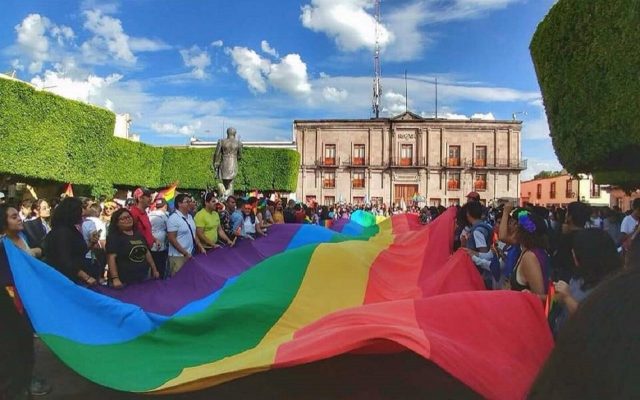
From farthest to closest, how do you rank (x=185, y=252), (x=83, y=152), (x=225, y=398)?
(x=83, y=152)
(x=185, y=252)
(x=225, y=398)

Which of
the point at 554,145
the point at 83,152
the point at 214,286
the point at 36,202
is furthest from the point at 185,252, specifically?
the point at 83,152

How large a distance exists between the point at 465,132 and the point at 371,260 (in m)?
50.4

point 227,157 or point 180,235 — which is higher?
point 227,157

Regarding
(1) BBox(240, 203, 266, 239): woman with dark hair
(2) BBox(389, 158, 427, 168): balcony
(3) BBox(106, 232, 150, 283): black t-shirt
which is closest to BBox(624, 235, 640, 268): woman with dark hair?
(3) BBox(106, 232, 150, 283): black t-shirt

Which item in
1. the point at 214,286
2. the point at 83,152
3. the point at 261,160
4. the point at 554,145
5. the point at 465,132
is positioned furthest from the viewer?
the point at 465,132

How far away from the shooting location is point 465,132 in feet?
181

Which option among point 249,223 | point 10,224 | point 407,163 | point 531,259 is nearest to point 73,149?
point 249,223

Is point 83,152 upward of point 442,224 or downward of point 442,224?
upward

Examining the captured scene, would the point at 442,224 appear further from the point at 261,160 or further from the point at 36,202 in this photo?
the point at 261,160

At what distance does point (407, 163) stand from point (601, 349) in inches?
2169

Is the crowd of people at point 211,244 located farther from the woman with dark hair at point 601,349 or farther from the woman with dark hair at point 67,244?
the woman with dark hair at point 601,349

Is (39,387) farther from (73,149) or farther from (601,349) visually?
(73,149)

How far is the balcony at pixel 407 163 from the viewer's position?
179ft

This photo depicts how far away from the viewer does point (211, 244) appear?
31.4ft
